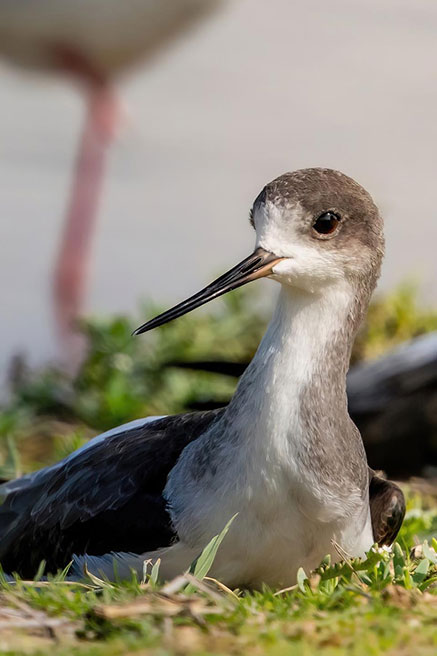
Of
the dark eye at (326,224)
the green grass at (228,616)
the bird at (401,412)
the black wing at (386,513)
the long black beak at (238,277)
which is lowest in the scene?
the green grass at (228,616)

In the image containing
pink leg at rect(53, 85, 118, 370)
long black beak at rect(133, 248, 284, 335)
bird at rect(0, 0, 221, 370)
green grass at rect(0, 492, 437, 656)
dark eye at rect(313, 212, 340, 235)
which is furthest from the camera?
pink leg at rect(53, 85, 118, 370)

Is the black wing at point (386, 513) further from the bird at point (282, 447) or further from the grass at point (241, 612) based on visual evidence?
the bird at point (282, 447)

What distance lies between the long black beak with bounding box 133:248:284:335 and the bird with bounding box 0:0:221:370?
5.51m

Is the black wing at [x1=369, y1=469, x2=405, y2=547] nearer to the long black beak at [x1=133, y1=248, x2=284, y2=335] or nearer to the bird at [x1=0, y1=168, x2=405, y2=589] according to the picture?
the bird at [x1=0, y1=168, x2=405, y2=589]

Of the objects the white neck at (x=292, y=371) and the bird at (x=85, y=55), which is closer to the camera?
the white neck at (x=292, y=371)

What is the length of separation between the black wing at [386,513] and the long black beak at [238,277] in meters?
0.97

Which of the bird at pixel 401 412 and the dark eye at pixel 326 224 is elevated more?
the dark eye at pixel 326 224

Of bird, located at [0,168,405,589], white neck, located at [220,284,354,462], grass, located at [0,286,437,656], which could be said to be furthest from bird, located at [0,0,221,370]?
white neck, located at [220,284,354,462]

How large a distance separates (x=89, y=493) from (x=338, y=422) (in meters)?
0.88

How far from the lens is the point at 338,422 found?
378cm

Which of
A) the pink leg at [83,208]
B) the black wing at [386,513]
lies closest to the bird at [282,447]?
the black wing at [386,513]

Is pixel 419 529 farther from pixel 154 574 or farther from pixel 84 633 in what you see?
pixel 84 633

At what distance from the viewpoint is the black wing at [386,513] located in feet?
13.4

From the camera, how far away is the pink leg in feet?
34.0
